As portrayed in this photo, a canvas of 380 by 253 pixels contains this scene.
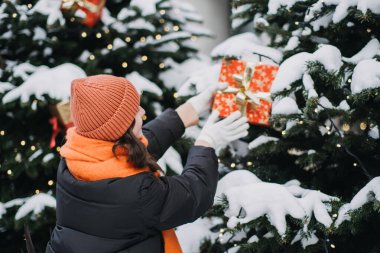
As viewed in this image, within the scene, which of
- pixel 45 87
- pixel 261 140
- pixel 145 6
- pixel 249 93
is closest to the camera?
pixel 249 93

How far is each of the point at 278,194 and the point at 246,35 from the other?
93cm

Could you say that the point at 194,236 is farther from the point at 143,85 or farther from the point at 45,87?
the point at 45,87

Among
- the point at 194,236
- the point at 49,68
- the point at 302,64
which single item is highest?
the point at 302,64

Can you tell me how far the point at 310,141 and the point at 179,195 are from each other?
2.55 ft

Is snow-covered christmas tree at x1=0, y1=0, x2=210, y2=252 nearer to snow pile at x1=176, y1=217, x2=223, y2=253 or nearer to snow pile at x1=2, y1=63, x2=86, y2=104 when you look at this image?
snow pile at x1=2, y1=63, x2=86, y2=104

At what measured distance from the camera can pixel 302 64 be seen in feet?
5.23

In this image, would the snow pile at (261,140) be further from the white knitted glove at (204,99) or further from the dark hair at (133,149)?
the dark hair at (133,149)

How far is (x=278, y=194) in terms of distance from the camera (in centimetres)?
158

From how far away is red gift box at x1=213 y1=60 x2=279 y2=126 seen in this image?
1812 mm

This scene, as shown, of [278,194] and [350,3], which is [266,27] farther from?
[278,194]

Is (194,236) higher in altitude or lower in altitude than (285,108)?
lower

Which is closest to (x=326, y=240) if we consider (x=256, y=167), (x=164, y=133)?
(x=256, y=167)

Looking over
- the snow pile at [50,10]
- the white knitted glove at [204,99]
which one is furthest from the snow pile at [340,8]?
the snow pile at [50,10]

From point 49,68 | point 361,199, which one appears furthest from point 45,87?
point 361,199
